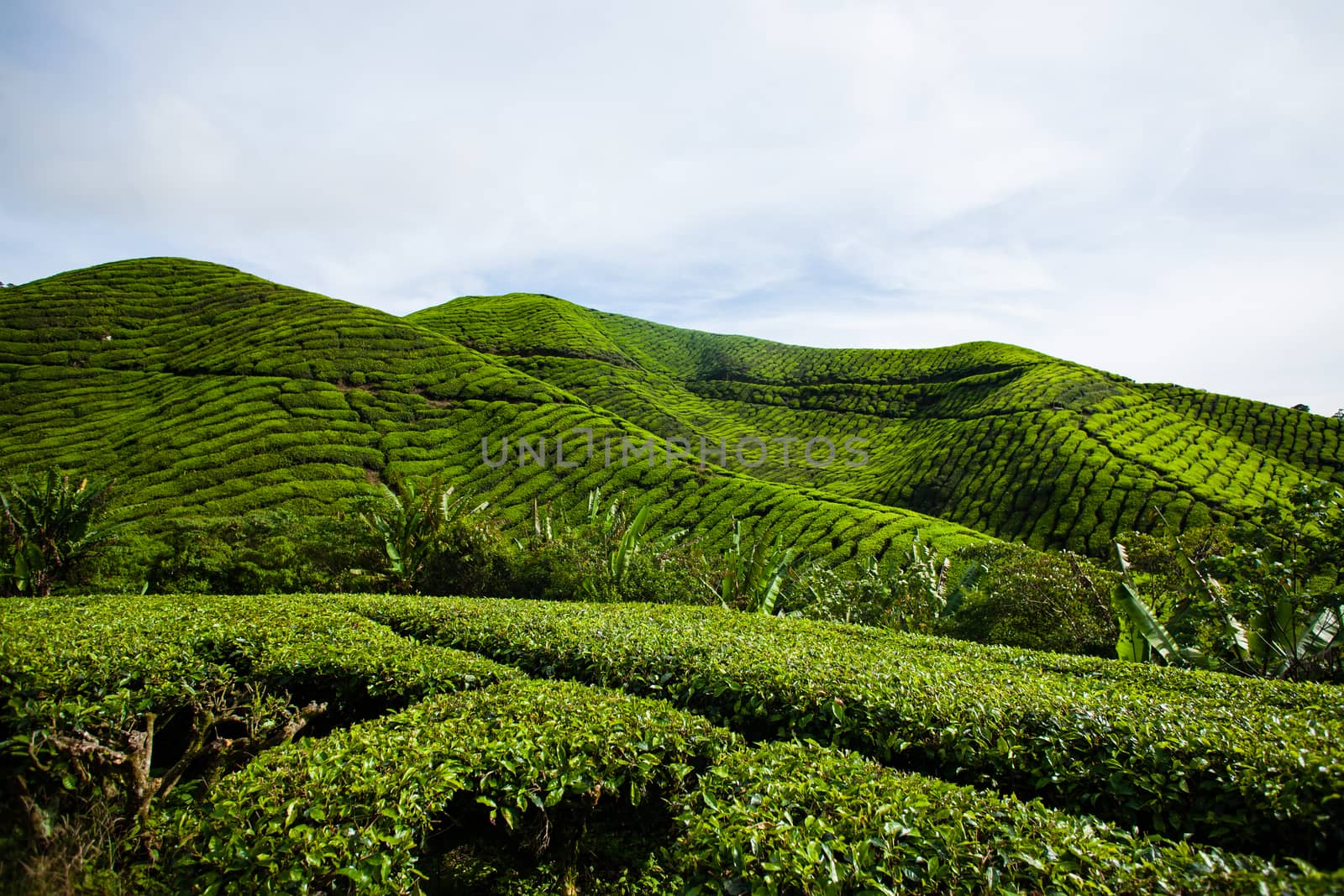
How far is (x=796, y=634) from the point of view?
5.07 m

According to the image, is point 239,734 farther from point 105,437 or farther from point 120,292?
point 120,292

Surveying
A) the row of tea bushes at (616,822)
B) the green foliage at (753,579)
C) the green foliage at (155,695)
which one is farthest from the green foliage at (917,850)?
the green foliage at (753,579)

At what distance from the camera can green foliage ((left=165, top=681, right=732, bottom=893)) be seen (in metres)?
2.15

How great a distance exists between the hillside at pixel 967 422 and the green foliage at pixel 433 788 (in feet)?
63.4

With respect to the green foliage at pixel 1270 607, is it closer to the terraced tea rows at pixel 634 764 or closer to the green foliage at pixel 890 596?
the terraced tea rows at pixel 634 764

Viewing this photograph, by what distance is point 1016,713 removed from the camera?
3174mm

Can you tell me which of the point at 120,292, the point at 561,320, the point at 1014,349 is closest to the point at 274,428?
the point at 120,292

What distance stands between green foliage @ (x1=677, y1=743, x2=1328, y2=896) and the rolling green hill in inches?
482

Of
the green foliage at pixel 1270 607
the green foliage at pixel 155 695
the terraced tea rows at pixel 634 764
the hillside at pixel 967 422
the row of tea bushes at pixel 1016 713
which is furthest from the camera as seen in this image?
the hillside at pixel 967 422

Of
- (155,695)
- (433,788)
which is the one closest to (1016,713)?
(433,788)

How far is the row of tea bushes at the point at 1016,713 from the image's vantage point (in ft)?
8.10

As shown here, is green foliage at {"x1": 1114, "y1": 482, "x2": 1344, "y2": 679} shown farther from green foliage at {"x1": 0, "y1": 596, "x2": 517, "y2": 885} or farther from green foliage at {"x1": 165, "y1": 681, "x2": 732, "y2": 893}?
green foliage at {"x1": 0, "y1": 596, "x2": 517, "y2": 885}

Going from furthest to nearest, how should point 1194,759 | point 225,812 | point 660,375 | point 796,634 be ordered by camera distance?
point 660,375 → point 796,634 → point 1194,759 → point 225,812

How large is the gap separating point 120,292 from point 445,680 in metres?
37.8
